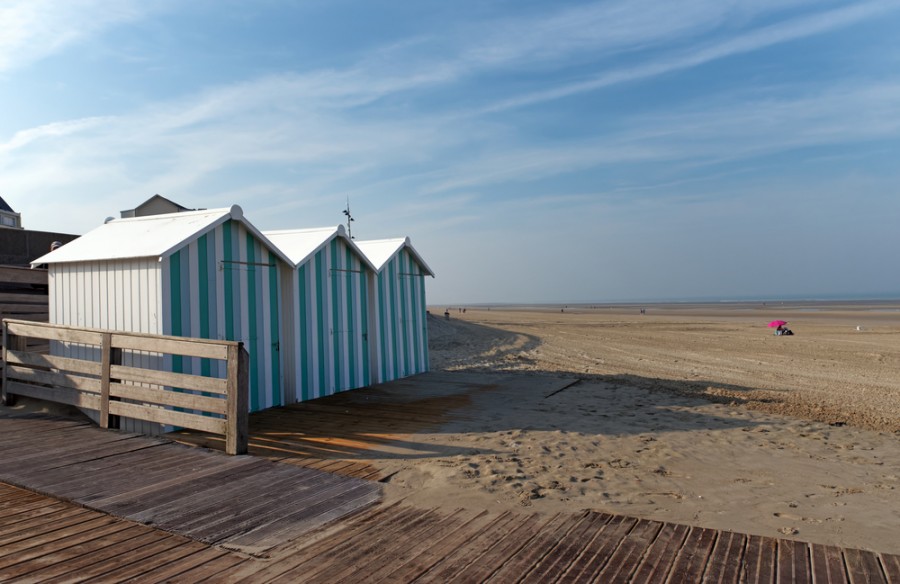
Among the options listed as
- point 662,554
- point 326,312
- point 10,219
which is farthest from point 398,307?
point 10,219

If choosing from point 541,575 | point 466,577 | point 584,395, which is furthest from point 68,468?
point 584,395

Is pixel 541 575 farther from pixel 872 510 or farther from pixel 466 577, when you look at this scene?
pixel 872 510

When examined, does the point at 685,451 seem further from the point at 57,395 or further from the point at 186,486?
the point at 57,395

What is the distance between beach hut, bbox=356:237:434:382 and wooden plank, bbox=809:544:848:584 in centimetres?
838

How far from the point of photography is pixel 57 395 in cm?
753

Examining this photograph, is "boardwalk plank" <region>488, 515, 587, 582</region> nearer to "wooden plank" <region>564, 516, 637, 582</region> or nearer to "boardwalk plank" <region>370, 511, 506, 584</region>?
"wooden plank" <region>564, 516, 637, 582</region>

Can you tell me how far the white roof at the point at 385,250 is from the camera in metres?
12.0

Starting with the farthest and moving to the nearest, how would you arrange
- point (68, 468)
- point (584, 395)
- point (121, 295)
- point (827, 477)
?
1. point (584, 395)
2. point (121, 295)
3. point (827, 477)
4. point (68, 468)

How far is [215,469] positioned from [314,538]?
1.86m

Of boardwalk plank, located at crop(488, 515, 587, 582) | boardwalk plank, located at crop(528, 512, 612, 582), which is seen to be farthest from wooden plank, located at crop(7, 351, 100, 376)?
boardwalk plank, located at crop(528, 512, 612, 582)

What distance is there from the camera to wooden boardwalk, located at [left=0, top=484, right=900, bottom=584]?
3.46 m

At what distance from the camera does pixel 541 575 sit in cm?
348

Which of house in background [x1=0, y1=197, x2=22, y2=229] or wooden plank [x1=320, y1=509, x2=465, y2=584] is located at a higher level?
house in background [x1=0, y1=197, x2=22, y2=229]

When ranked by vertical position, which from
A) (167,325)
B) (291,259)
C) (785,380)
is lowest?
(785,380)
